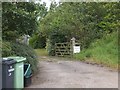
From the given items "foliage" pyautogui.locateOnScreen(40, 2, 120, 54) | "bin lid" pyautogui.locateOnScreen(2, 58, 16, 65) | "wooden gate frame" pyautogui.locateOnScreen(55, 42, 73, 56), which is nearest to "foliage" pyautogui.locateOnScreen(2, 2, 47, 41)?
"bin lid" pyautogui.locateOnScreen(2, 58, 16, 65)

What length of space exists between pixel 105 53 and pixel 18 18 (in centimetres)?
762

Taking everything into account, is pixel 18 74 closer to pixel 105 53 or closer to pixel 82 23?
pixel 105 53

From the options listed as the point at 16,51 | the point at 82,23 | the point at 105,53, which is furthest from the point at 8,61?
the point at 82,23

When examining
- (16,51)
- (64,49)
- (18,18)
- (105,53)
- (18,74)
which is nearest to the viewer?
(18,74)

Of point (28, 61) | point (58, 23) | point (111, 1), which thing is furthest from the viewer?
point (58, 23)

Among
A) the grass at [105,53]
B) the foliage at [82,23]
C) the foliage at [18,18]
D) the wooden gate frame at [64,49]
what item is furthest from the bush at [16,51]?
the wooden gate frame at [64,49]

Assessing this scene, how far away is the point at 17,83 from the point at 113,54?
9.71 metres

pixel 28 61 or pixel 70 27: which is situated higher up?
pixel 70 27

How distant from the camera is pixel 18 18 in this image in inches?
484

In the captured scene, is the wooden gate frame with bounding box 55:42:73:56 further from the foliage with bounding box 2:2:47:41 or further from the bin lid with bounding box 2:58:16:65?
the bin lid with bounding box 2:58:16:65

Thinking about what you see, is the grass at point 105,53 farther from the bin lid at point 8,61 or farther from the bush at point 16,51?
the bin lid at point 8,61

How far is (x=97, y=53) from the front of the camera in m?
18.9

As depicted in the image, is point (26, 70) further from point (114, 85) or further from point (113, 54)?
point (113, 54)

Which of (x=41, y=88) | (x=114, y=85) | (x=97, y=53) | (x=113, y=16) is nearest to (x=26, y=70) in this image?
(x=41, y=88)
